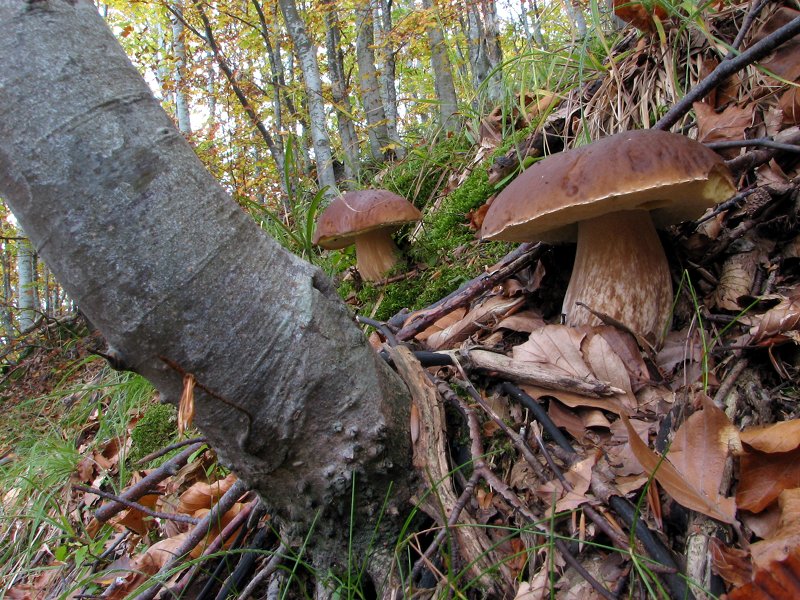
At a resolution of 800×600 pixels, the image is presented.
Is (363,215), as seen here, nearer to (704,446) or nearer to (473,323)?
(473,323)

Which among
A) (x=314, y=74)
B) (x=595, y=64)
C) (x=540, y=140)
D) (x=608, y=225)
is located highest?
(x=314, y=74)

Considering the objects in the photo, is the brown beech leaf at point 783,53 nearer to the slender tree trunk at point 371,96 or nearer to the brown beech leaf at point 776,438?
the brown beech leaf at point 776,438

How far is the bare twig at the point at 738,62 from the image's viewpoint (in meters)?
1.38

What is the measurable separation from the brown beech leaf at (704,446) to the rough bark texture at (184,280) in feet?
1.73

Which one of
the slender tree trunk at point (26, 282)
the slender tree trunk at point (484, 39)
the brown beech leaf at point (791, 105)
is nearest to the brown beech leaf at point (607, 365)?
the brown beech leaf at point (791, 105)

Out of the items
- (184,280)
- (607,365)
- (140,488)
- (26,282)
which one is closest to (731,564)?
(607,365)

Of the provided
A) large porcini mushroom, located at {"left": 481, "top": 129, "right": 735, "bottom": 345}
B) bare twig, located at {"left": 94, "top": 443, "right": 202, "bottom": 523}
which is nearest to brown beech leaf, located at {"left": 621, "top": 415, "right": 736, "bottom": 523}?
large porcini mushroom, located at {"left": 481, "top": 129, "right": 735, "bottom": 345}

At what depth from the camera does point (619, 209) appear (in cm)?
139

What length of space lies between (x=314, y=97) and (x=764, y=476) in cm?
376

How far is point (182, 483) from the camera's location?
1.91 metres

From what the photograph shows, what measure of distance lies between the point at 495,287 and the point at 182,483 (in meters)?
1.41

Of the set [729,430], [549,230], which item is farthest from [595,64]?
[729,430]

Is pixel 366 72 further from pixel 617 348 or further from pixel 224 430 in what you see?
pixel 224 430

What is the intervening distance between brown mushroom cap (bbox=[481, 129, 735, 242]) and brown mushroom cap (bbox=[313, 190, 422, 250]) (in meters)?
1.26
